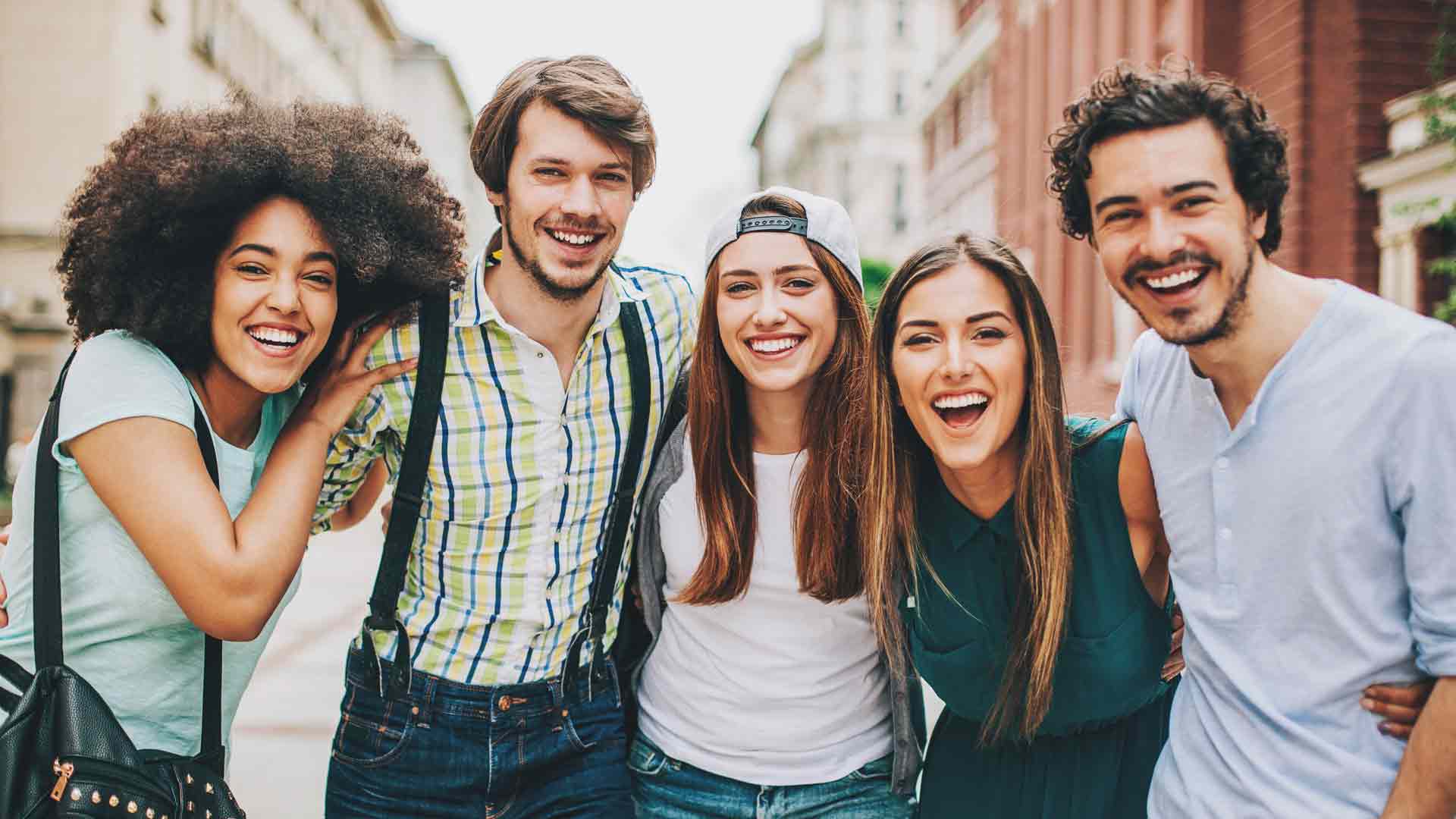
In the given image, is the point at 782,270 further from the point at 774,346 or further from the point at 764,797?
the point at 764,797

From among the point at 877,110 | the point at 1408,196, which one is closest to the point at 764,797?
the point at 1408,196

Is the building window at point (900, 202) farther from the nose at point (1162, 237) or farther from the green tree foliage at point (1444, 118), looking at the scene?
the nose at point (1162, 237)

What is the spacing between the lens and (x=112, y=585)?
8.45ft

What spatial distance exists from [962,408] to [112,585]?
6.82 ft

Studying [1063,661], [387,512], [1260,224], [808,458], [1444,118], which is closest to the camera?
[1260,224]

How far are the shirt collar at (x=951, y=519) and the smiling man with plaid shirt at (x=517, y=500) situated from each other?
0.90 m

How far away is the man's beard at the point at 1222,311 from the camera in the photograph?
7.88 feet

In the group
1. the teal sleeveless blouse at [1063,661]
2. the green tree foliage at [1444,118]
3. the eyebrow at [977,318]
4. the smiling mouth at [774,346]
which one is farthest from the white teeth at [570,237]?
the green tree foliage at [1444,118]

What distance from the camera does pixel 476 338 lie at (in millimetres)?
3148

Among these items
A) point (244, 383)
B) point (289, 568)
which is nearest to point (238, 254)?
point (244, 383)

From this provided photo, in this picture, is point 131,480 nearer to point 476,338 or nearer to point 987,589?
point 476,338

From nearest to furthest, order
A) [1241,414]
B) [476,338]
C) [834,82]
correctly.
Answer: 1. [1241,414]
2. [476,338]
3. [834,82]

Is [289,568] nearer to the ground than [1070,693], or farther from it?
farther from it

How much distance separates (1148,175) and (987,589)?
3.56 feet
